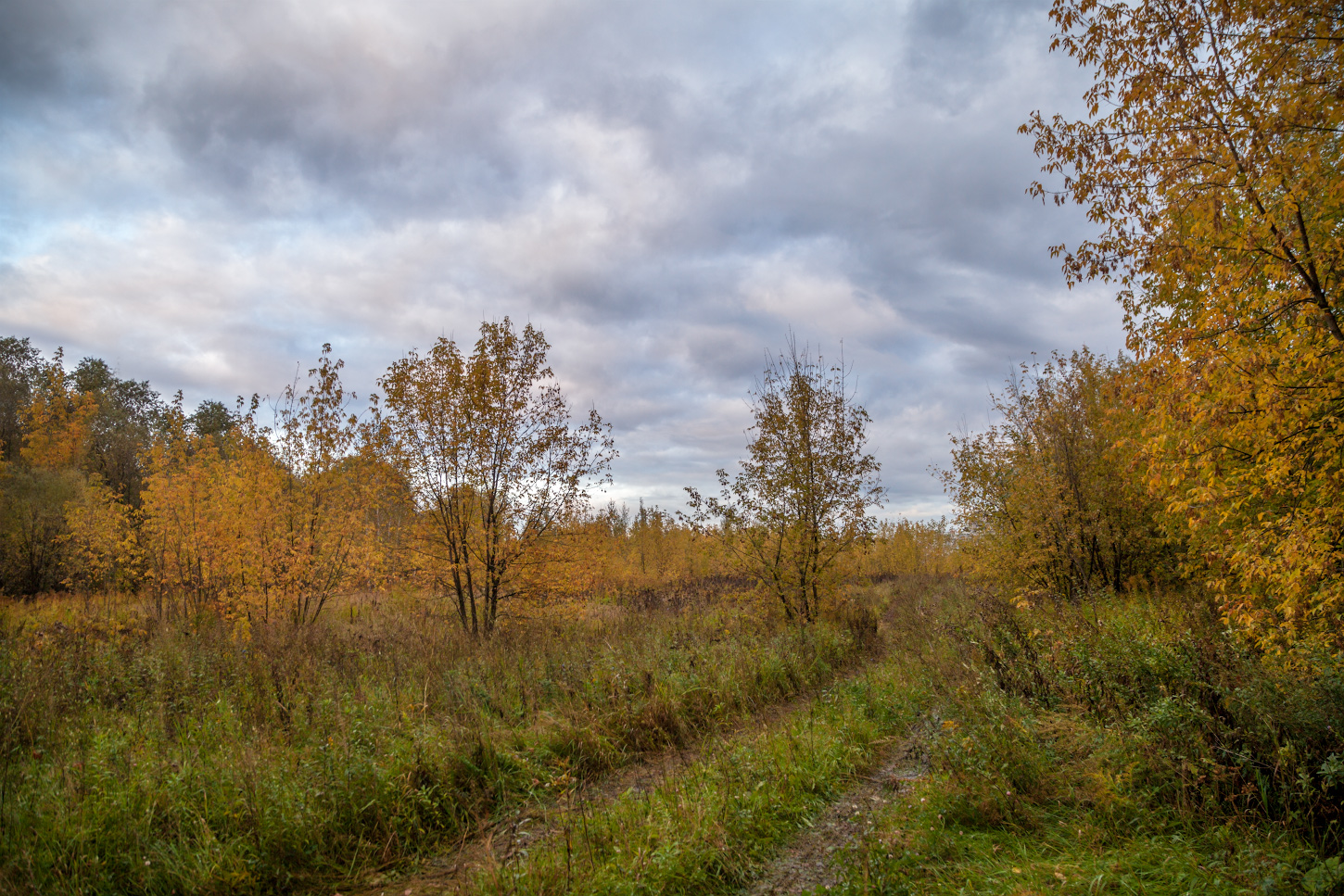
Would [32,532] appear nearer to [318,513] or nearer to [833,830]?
[318,513]

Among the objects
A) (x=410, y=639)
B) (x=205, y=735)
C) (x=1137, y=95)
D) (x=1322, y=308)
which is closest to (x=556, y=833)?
(x=205, y=735)

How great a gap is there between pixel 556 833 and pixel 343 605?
17376mm

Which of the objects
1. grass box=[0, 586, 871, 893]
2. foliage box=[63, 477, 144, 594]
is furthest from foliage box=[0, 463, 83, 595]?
grass box=[0, 586, 871, 893]

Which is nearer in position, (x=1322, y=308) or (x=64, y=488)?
(x=1322, y=308)

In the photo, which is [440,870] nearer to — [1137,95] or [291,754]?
[291,754]

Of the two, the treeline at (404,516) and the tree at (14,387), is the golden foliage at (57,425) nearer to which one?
the tree at (14,387)

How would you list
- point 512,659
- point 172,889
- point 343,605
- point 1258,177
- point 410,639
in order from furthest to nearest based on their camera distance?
point 343,605
point 410,639
point 512,659
point 1258,177
point 172,889

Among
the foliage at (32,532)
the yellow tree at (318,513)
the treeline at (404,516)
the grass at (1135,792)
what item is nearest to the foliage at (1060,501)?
the treeline at (404,516)

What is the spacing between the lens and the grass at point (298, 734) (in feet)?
13.2

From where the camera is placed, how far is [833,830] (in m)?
4.68

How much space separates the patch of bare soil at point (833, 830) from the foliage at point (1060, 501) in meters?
11.5

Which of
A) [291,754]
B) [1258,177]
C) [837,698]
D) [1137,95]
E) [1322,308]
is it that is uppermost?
[1137,95]

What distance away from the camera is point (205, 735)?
5.73 metres

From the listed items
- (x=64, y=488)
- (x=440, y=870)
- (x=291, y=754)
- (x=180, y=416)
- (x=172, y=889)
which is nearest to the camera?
(x=172, y=889)
